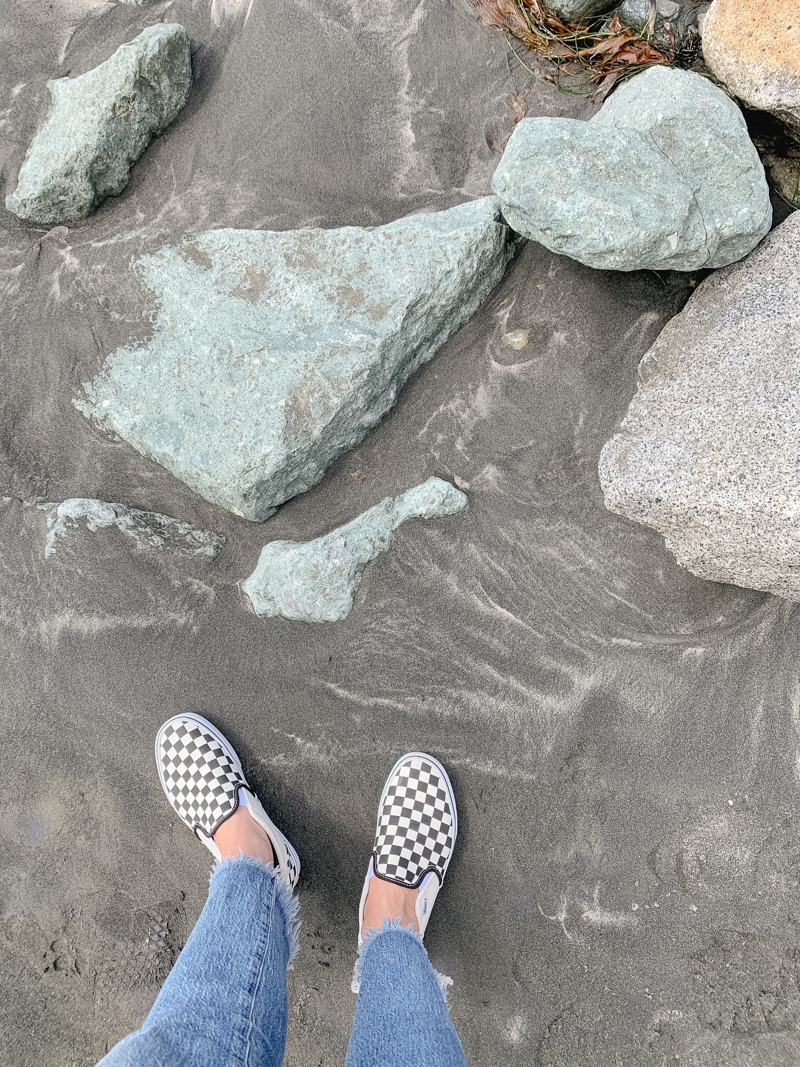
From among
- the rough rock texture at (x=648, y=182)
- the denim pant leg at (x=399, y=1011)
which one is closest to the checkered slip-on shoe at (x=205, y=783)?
the denim pant leg at (x=399, y=1011)

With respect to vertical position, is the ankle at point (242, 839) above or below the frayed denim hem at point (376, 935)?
above

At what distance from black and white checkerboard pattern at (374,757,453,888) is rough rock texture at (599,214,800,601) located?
115 centimetres

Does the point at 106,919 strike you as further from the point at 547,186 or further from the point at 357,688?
the point at 547,186

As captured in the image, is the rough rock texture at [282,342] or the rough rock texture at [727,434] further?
the rough rock texture at [282,342]

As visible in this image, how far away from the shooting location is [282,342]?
7.35ft

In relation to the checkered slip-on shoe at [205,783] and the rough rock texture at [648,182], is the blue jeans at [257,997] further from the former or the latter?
the rough rock texture at [648,182]

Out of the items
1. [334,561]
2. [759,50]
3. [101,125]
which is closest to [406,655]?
[334,561]

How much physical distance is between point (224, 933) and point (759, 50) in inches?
127

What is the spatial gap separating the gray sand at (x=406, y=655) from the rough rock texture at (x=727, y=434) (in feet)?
0.49

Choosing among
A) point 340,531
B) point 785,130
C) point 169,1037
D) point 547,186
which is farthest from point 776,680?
point 169,1037

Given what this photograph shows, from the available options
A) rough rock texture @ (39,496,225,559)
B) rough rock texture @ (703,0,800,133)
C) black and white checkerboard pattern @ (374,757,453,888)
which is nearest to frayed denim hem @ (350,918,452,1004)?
black and white checkerboard pattern @ (374,757,453,888)

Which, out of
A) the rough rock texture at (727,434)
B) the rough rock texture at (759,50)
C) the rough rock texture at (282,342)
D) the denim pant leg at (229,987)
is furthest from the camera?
the rough rock texture at (282,342)

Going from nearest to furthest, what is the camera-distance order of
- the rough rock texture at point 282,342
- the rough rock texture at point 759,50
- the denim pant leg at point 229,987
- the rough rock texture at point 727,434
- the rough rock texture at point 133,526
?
1. the denim pant leg at point 229,987
2. the rough rock texture at point 727,434
3. the rough rock texture at point 759,50
4. the rough rock texture at point 282,342
5. the rough rock texture at point 133,526

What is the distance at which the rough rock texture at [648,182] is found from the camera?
1961 mm
